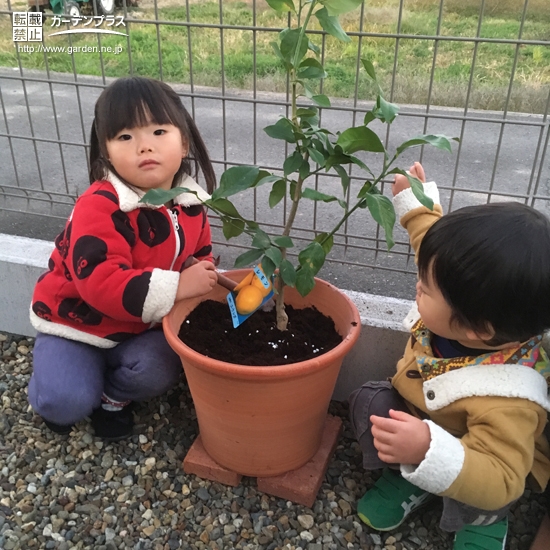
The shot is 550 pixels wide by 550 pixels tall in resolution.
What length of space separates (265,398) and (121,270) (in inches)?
18.8

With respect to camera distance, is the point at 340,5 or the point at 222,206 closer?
the point at 340,5

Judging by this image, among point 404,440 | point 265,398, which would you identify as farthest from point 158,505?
point 404,440

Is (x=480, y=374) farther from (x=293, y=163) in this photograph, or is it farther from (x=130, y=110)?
(x=130, y=110)

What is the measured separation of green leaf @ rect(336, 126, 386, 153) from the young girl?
496mm

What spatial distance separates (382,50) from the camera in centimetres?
202

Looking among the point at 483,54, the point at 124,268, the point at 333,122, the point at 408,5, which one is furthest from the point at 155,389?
the point at 333,122

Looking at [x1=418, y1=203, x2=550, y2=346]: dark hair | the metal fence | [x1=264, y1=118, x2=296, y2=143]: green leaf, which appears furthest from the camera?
the metal fence

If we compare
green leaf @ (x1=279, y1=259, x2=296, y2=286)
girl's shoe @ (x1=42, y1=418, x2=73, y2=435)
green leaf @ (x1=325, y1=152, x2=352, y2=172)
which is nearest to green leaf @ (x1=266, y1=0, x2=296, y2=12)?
green leaf @ (x1=325, y1=152, x2=352, y2=172)

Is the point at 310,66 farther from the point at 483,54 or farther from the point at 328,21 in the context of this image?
the point at 483,54

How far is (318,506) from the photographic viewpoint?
152 centimetres

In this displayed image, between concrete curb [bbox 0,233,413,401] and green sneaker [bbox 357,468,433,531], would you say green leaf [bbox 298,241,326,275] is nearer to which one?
concrete curb [bbox 0,233,413,401]

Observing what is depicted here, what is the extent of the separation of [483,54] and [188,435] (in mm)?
1665

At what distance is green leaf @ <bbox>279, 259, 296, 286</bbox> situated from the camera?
1351mm

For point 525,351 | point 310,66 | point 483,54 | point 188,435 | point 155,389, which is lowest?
point 188,435
